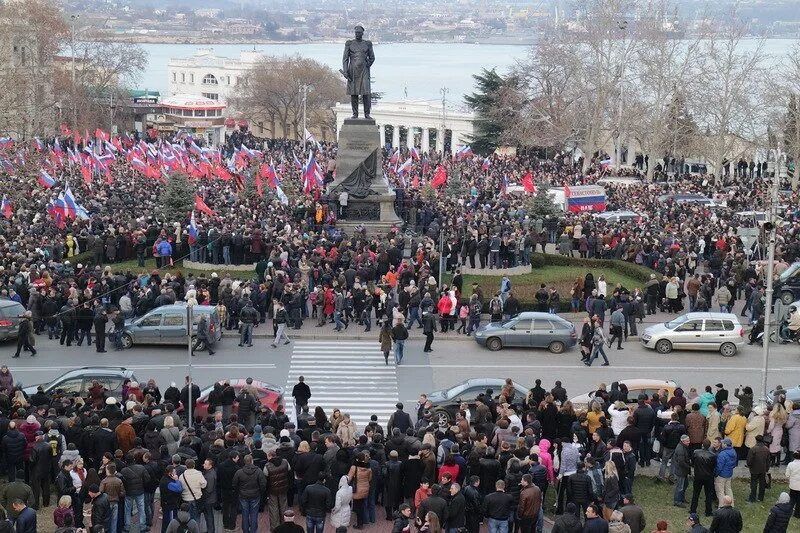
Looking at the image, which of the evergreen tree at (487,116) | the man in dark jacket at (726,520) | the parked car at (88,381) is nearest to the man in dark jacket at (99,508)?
the parked car at (88,381)

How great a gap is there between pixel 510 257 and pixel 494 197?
17.7 meters

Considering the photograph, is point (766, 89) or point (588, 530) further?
point (766, 89)

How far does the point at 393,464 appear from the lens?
21.1 meters

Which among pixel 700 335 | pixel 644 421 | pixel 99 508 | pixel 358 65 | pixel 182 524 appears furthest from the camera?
pixel 358 65

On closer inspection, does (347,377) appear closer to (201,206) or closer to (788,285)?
(788,285)

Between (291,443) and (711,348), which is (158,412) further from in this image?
(711,348)

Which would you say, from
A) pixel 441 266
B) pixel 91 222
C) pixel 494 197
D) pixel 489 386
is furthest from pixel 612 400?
pixel 494 197

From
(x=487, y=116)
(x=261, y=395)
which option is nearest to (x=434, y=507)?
(x=261, y=395)

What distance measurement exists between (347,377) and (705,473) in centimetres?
1170

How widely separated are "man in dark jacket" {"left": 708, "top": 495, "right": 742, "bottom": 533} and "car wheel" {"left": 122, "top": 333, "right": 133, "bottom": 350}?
713 inches

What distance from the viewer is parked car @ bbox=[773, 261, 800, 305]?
37500 millimetres

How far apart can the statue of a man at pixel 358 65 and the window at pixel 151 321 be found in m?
14.7

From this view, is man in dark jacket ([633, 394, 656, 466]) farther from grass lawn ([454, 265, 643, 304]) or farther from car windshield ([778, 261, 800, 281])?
car windshield ([778, 261, 800, 281])

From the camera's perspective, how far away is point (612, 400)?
82.0 ft
